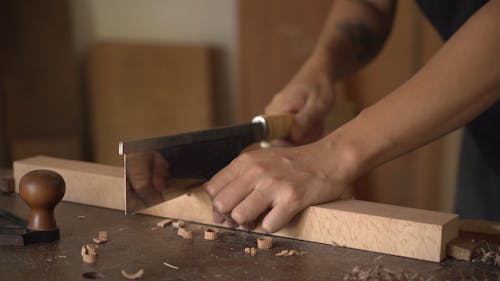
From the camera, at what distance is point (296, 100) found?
1.67 meters

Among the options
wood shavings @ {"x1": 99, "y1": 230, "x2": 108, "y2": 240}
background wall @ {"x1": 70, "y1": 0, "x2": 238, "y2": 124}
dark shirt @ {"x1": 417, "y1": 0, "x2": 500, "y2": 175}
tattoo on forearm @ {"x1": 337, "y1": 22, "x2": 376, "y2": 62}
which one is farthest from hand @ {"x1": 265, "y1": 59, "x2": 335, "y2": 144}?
background wall @ {"x1": 70, "y1": 0, "x2": 238, "y2": 124}

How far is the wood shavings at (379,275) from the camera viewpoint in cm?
103

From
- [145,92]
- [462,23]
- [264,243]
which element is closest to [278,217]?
[264,243]

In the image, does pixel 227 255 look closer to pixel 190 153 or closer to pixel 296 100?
pixel 190 153

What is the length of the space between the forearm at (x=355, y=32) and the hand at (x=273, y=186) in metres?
0.62

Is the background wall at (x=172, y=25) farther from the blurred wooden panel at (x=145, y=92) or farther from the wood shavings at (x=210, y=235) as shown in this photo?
the wood shavings at (x=210, y=235)

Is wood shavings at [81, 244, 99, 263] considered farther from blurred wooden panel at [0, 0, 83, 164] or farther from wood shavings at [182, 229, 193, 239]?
blurred wooden panel at [0, 0, 83, 164]

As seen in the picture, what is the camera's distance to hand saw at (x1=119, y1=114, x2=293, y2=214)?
1.17 m

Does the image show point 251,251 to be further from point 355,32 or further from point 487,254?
point 355,32

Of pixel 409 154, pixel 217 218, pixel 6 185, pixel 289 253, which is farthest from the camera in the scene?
pixel 409 154

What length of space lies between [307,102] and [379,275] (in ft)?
2.29

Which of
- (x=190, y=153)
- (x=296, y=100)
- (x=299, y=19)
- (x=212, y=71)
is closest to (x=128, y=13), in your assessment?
(x=212, y=71)

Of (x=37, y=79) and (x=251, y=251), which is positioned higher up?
(x=37, y=79)

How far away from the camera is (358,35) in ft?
6.27
